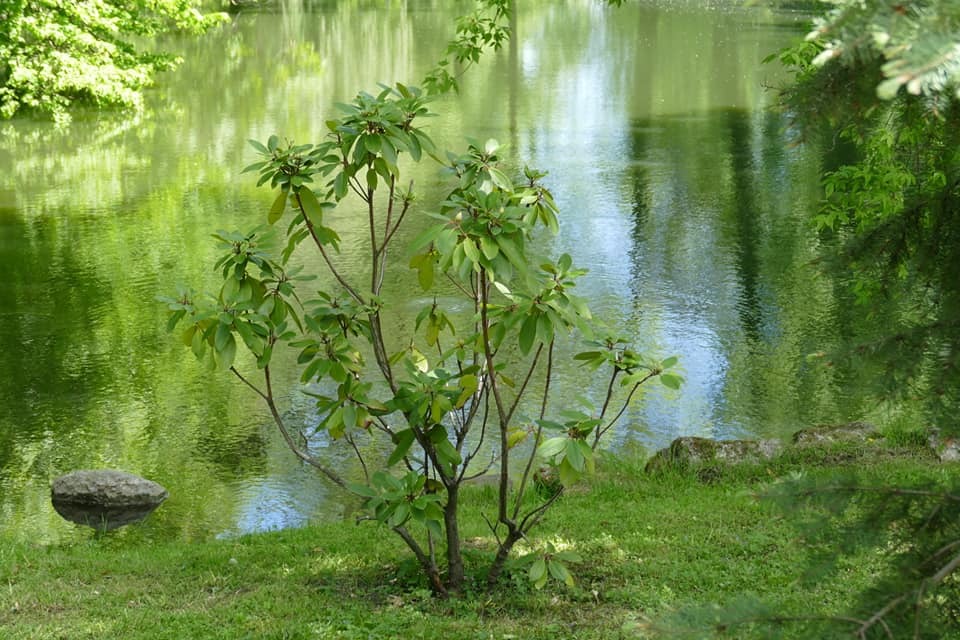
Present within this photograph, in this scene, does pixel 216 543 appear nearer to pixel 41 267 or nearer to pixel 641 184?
pixel 41 267

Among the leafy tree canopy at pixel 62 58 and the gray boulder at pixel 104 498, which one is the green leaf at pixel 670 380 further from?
the leafy tree canopy at pixel 62 58

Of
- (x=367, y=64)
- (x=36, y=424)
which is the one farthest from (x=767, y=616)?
(x=367, y=64)

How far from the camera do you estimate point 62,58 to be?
19578 mm

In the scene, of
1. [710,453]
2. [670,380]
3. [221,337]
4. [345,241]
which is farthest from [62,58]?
[670,380]

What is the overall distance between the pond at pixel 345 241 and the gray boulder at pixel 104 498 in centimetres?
12

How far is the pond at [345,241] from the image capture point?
27.1 feet

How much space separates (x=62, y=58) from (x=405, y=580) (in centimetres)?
1751

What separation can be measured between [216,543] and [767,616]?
424cm

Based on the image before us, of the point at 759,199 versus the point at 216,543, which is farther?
the point at 759,199

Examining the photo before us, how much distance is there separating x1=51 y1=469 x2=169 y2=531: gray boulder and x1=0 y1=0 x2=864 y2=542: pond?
0.12 m

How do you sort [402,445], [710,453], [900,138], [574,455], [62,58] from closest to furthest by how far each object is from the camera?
[900,138] < [574,455] < [402,445] < [710,453] < [62,58]

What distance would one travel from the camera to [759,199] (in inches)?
590

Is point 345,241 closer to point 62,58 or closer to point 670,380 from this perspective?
point 62,58

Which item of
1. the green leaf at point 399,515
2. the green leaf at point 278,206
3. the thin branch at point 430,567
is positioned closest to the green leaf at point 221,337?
the green leaf at point 278,206
